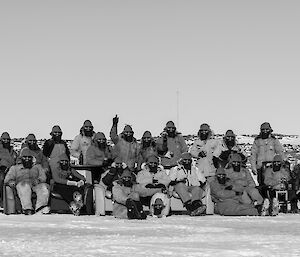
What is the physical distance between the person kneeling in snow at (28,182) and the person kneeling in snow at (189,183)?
2.25 metres

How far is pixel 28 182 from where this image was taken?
12742 millimetres

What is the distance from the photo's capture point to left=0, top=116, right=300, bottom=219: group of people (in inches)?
492

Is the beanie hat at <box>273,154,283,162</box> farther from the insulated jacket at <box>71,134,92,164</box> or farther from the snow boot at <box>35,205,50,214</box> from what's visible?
the snow boot at <box>35,205,50,214</box>

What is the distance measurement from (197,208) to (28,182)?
297 centimetres

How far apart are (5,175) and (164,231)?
4314 millimetres

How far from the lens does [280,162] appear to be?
13.1 metres

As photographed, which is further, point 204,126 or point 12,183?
point 204,126

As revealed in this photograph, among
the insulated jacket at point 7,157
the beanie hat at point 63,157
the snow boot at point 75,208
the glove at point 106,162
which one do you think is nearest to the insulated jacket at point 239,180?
the glove at point 106,162

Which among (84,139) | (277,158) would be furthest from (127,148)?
(277,158)

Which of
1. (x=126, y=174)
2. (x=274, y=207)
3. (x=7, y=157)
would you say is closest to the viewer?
(x=126, y=174)

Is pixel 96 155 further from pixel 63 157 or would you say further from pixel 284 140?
pixel 284 140

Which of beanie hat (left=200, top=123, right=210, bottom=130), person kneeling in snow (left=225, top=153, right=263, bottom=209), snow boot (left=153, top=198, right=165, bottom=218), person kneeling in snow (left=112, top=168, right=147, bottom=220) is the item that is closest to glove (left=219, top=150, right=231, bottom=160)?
person kneeling in snow (left=225, top=153, right=263, bottom=209)

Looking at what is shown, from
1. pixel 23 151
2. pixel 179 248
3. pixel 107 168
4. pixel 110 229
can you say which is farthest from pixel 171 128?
pixel 179 248

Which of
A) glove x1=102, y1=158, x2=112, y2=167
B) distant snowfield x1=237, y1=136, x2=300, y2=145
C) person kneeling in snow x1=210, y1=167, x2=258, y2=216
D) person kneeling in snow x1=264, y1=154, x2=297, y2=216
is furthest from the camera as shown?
distant snowfield x1=237, y1=136, x2=300, y2=145
